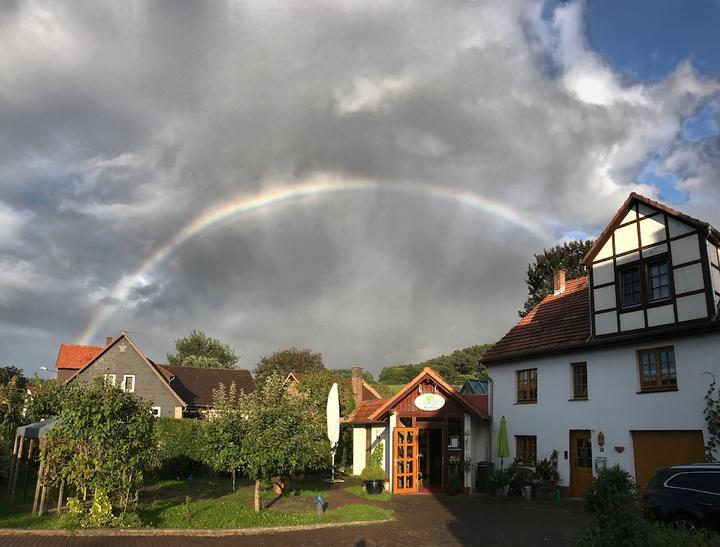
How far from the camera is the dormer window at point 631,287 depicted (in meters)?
21.1

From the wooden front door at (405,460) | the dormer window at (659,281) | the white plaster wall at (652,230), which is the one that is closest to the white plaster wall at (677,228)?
the white plaster wall at (652,230)

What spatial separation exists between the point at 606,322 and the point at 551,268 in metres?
32.1

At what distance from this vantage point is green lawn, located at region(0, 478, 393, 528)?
14727 mm

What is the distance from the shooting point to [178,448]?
29047 mm

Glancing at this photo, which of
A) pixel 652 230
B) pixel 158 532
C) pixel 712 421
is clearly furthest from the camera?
pixel 652 230

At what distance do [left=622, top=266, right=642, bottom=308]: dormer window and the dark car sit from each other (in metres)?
9.49

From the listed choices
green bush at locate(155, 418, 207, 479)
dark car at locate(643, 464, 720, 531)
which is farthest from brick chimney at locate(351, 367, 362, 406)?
dark car at locate(643, 464, 720, 531)

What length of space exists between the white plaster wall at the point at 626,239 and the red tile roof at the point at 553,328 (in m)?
3.64

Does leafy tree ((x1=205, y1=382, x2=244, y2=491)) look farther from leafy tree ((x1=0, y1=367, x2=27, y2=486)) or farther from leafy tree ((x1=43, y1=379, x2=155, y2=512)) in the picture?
leafy tree ((x1=0, y1=367, x2=27, y2=486))

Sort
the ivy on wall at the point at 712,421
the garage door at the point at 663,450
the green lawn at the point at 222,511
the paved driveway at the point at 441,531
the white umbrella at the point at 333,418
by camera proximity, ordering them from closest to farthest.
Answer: the paved driveway at the point at 441,531, the green lawn at the point at 222,511, the ivy on wall at the point at 712,421, the garage door at the point at 663,450, the white umbrella at the point at 333,418

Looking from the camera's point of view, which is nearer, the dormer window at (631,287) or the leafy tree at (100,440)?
the leafy tree at (100,440)

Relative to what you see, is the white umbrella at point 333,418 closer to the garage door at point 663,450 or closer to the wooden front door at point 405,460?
the wooden front door at point 405,460

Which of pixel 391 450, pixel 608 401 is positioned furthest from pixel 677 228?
pixel 391 450

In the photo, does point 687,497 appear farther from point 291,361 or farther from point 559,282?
point 291,361
